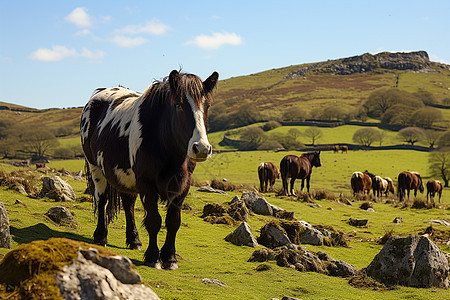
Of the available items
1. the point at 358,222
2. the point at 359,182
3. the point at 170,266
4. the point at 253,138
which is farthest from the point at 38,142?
the point at 170,266

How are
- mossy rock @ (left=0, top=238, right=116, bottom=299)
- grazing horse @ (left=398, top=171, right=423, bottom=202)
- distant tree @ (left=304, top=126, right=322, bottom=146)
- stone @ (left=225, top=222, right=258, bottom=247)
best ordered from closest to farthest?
mossy rock @ (left=0, top=238, right=116, bottom=299) < stone @ (left=225, top=222, right=258, bottom=247) < grazing horse @ (left=398, top=171, right=423, bottom=202) < distant tree @ (left=304, top=126, right=322, bottom=146)

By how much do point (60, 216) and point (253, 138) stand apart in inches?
3295

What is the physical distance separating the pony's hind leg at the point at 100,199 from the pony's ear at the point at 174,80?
385cm

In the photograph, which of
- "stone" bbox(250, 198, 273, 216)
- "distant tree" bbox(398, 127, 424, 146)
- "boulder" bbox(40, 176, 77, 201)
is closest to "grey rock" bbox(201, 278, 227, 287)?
"boulder" bbox(40, 176, 77, 201)

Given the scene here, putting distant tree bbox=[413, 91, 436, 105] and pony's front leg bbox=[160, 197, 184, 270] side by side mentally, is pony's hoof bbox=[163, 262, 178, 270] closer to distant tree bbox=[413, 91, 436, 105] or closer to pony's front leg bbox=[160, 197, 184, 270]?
pony's front leg bbox=[160, 197, 184, 270]

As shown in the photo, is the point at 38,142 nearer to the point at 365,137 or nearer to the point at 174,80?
the point at 365,137

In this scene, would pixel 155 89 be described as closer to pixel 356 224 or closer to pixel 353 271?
pixel 353 271

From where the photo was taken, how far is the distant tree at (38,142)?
311 ft

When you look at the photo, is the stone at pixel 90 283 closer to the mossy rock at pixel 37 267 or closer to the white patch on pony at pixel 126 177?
the mossy rock at pixel 37 267

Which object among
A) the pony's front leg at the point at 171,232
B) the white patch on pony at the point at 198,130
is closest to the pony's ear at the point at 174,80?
the white patch on pony at the point at 198,130

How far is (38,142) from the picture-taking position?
315 ft

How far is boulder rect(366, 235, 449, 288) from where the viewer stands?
9406 mm

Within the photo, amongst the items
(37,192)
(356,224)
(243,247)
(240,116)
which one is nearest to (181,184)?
(243,247)

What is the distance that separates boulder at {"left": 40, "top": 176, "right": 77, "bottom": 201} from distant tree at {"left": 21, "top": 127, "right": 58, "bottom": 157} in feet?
278
